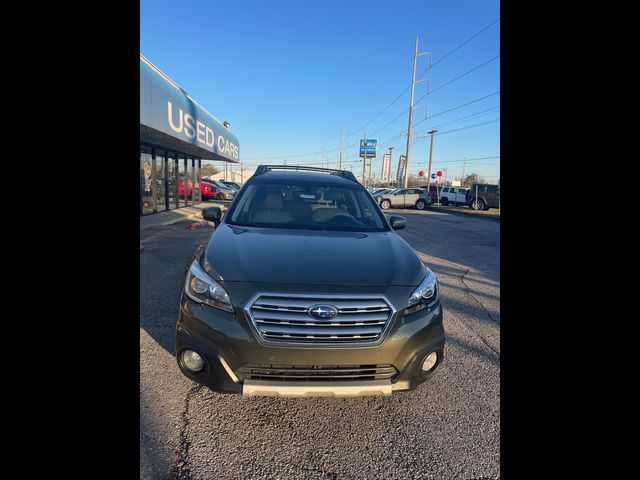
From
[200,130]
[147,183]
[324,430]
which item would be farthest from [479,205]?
[324,430]

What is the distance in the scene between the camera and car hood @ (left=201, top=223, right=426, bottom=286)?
7.20 feet

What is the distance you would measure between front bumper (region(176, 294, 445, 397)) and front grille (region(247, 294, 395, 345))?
53 millimetres

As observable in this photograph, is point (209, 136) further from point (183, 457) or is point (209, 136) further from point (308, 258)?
point (183, 457)

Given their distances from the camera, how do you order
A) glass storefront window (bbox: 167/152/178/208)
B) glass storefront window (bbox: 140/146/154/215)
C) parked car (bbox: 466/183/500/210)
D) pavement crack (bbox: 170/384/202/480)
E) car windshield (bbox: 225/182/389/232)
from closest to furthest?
1. pavement crack (bbox: 170/384/202/480)
2. car windshield (bbox: 225/182/389/232)
3. glass storefront window (bbox: 140/146/154/215)
4. glass storefront window (bbox: 167/152/178/208)
5. parked car (bbox: 466/183/500/210)

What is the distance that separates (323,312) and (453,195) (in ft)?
113

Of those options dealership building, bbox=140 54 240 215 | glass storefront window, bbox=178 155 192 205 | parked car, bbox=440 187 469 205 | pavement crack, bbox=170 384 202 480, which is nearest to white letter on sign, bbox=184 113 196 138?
dealership building, bbox=140 54 240 215

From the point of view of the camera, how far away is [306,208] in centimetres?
361

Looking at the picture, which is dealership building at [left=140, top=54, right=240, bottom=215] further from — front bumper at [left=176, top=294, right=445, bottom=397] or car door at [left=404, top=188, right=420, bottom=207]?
car door at [left=404, top=188, right=420, bottom=207]
